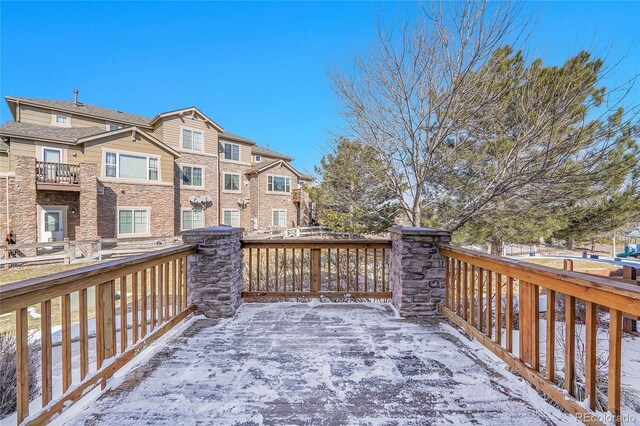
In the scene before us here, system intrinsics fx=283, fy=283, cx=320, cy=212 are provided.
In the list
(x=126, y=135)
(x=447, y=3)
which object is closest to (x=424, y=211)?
(x=447, y=3)

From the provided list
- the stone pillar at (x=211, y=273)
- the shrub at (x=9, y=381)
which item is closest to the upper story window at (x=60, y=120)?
the shrub at (x=9, y=381)

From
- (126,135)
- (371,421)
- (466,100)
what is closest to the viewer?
(371,421)

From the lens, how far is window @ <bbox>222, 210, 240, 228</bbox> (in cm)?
1582

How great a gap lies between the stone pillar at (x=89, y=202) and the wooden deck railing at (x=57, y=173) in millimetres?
A: 316

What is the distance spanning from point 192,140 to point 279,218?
660cm

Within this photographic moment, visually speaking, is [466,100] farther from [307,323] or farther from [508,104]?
[307,323]

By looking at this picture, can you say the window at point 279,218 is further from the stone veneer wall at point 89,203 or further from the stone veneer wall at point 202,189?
the stone veneer wall at point 89,203

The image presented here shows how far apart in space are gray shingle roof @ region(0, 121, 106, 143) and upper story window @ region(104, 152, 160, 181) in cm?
140

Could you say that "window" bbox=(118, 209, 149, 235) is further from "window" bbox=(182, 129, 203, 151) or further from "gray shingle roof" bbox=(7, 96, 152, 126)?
"gray shingle roof" bbox=(7, 96, 152, 126)

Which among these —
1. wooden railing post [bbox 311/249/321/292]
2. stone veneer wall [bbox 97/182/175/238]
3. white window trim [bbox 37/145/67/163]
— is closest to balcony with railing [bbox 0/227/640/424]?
wooden railing post [bbox 311/249/321/292]

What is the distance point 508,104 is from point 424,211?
2.62m

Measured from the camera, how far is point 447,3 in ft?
15.4

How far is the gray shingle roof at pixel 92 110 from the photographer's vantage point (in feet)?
41.3

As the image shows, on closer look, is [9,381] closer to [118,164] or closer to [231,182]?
[118,164]
